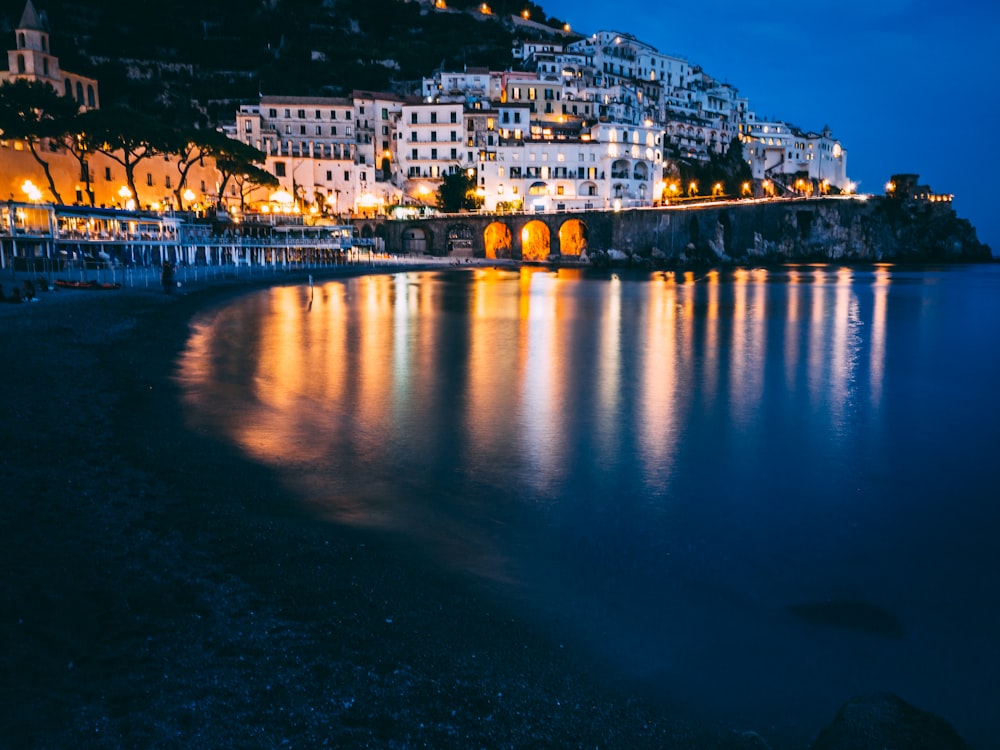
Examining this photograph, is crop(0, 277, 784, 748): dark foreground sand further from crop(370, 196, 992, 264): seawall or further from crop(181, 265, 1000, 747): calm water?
crop(370, 196, 992, 264): seawall

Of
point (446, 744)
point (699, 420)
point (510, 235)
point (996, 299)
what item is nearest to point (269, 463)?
point (446, 744)

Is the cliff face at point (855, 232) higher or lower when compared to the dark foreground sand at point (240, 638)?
higher

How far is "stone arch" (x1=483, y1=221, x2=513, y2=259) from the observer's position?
7894cm

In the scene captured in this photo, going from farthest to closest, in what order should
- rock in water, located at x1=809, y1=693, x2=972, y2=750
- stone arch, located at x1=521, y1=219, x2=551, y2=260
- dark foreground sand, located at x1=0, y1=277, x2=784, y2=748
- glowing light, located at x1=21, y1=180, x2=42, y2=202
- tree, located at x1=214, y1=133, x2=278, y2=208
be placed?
stone arch, located at x1=521, y1=219, x2=551, y2=260
tree, located at x1=214, y1=133, x2=278, y2=208
glowing light, located at x1=21, y1=180, x2=42, y2=202
dark foreground sand, located at x1=0, y1=277, x2=784, y2=748
rock in water, located at x1=809, y1=693, x2=972, y2=750

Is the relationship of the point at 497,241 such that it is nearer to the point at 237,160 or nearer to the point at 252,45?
the point at 237,160

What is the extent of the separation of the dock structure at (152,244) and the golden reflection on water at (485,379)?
33.2ft

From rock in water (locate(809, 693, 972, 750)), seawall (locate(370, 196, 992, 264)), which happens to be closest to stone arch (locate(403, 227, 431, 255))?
seawall (locate(370, 196, 992, 264))

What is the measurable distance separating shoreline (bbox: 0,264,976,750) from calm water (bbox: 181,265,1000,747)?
62 centimetres

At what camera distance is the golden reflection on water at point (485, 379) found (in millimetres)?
11617

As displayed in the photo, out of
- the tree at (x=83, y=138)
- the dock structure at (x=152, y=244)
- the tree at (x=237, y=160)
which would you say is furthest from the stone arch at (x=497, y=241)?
the tree at (x=83, y=138)

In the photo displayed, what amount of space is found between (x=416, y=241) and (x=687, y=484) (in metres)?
71.5

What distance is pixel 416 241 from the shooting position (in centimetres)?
7950

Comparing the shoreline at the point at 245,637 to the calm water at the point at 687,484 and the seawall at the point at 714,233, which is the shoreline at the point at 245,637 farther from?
the seawall at the point at 714,233

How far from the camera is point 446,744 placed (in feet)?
15.4
